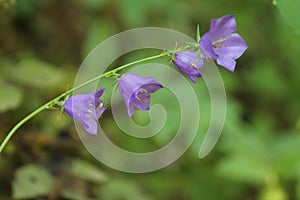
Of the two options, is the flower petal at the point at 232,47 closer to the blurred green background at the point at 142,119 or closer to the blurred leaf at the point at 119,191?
the blurred green background at the point at 142,119

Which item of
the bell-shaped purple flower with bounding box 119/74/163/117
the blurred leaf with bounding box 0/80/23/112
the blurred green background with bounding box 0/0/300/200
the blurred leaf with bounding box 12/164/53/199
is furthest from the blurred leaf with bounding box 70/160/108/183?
→ the bell-shaped purple flower with bounding box 119/74/163/117

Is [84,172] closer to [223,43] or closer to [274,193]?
[223,43]

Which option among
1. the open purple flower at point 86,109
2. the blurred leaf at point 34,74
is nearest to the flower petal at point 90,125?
the open purple flower at point 86,109

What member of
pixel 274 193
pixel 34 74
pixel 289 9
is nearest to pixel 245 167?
pixel 274 193

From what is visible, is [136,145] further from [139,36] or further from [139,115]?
[139,36]

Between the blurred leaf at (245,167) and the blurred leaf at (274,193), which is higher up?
the blurred leaf at (245,167)

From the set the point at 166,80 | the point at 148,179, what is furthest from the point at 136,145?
the point at 166,80
